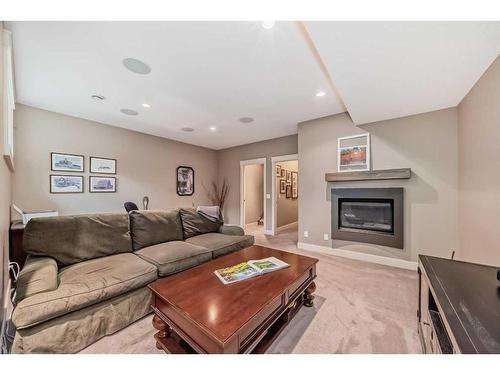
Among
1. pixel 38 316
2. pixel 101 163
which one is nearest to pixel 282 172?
pixel 101 163

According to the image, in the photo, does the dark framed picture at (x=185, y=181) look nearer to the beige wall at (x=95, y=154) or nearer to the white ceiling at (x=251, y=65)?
the beige wall at (x=95, y=154)

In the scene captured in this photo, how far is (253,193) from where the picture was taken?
6734 millimetres

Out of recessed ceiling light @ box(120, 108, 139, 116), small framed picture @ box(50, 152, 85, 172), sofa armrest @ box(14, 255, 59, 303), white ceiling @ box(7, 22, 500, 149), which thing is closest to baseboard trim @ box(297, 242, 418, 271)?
white ceiling @ box(7, 22, 500, 149)

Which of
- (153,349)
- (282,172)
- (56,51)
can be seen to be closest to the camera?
(153,349)

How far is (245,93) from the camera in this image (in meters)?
2.65

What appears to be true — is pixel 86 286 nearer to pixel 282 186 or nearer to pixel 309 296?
pixel 309 296

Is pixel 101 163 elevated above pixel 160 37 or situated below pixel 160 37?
below

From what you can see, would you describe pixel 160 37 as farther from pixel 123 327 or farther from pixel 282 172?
pixel 282 172

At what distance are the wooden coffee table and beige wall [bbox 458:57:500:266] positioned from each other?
174cm

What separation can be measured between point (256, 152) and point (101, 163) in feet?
11.4

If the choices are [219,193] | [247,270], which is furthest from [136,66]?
[219,193]

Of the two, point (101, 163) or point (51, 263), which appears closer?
point (51, 263)

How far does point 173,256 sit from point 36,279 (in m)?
0.95

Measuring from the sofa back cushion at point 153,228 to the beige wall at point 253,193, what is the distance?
3.77 meters
